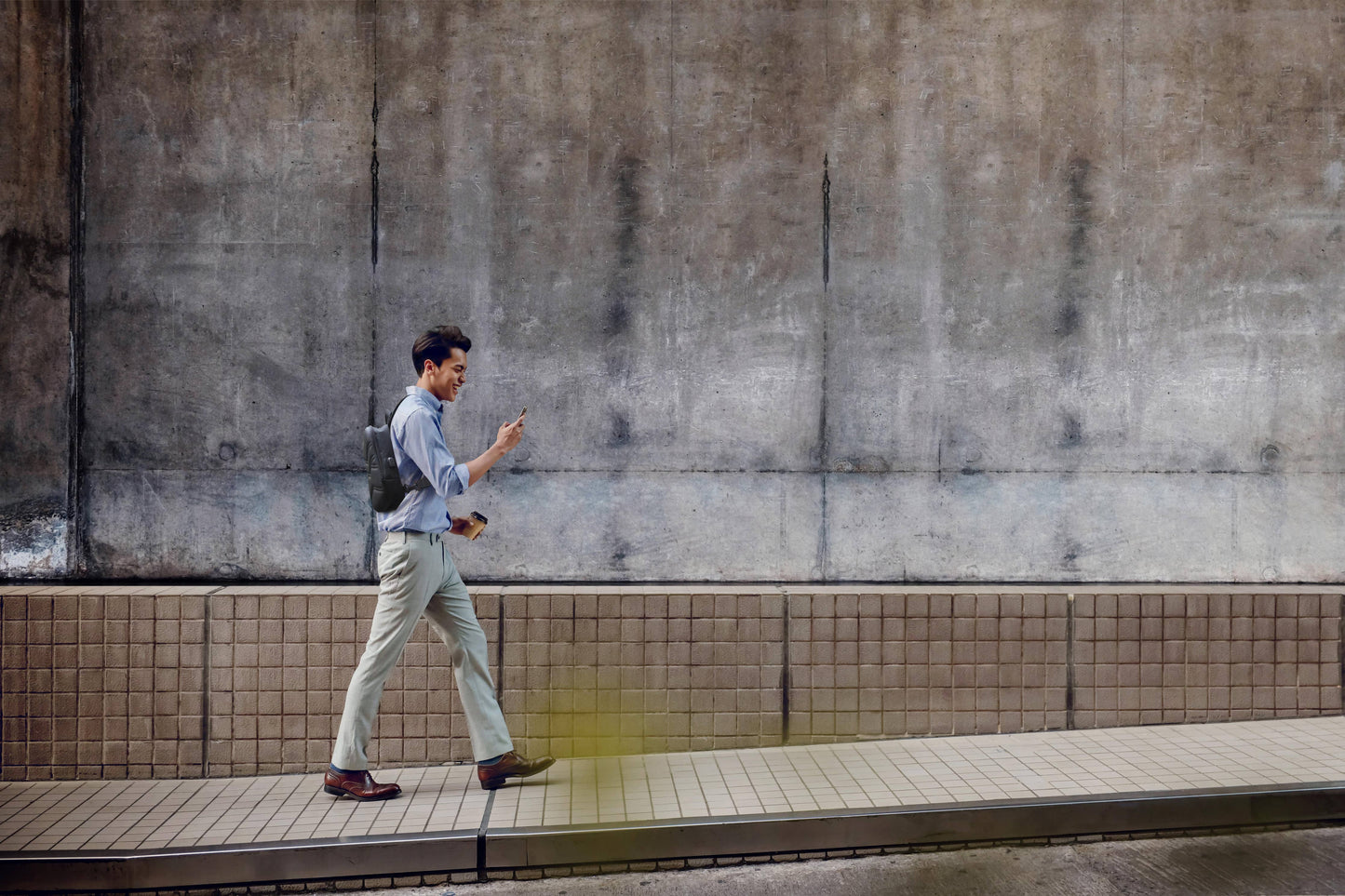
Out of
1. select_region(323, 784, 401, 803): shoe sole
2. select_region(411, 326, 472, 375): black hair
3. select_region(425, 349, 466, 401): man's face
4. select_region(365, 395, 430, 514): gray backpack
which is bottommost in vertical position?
select_region(323, 784, 401, 803): shoe sole

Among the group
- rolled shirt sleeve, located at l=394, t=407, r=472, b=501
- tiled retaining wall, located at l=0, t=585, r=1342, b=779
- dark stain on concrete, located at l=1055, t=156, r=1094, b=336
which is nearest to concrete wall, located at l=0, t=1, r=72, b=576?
tiled retaining wall, located at l=0, t=585, r=1342, b=779

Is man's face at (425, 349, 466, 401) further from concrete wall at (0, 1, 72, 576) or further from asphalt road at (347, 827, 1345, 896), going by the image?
concrete wall at (0, 1, 72, 576)

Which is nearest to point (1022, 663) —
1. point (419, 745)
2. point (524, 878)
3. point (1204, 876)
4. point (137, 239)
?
point (1204, 876)

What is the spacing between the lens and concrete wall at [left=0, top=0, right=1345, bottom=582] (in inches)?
210

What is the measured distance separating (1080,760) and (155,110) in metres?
5.90

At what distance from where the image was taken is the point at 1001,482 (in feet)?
18.3

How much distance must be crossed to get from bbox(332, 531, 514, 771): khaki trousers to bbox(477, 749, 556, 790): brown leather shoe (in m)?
0.05

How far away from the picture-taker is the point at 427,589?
14.1ft

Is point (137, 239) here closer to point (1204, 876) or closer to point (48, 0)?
point (48, 0)

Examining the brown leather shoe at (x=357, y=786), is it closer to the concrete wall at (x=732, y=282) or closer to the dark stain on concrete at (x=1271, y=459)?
the concrete wall at (x=732, y=282)

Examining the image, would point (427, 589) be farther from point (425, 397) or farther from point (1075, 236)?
point (1075, 236)

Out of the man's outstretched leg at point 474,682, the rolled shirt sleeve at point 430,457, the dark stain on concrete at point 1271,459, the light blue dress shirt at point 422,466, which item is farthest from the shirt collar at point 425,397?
the dark stain on concrete at point 1271,459

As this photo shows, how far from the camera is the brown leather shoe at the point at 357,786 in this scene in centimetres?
434

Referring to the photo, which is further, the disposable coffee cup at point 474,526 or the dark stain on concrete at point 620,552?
the dark stain on concrete at point 620,552
